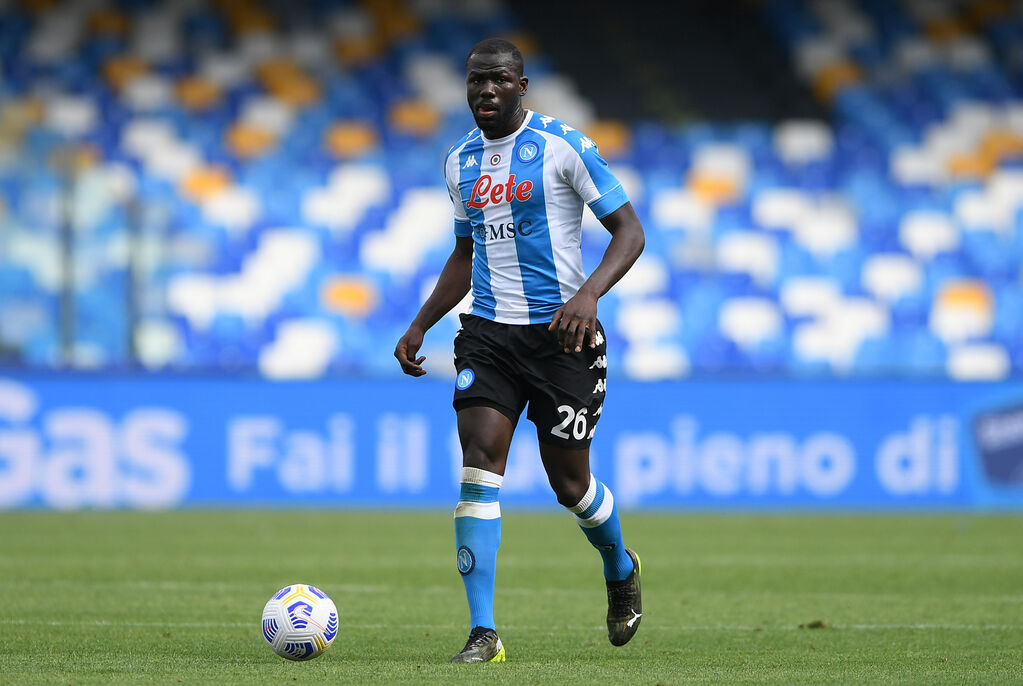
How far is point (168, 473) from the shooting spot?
1327 cm

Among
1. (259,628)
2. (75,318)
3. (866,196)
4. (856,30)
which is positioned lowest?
(259,628)

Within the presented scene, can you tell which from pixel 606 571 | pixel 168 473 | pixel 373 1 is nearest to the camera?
pixel 606 571

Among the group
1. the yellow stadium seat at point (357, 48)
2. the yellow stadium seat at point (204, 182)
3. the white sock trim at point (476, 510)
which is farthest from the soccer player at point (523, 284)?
the yellow stadium seat at point (357, 48)

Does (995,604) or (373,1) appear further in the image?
(373,1)

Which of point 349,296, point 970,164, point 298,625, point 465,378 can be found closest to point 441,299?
point 465,378

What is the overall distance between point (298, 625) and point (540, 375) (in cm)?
118

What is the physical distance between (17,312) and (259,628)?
815 centimetres

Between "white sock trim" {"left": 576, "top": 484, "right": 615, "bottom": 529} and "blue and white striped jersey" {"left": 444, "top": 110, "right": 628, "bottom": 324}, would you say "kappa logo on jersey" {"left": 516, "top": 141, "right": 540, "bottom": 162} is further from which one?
"white sock trim" {"left": 576, "top": 484, "right": 615, "bottom": 529}

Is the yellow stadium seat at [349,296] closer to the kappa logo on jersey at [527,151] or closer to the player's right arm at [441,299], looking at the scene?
the player's right arm at [441,299]

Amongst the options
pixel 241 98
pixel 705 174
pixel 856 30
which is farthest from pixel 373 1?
pixel 856 30

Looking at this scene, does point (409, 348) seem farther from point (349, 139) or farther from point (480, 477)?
point (349, 139)

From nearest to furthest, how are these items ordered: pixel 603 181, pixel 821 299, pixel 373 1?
pixel 603 181
pixel 821 299
pixel 373 1

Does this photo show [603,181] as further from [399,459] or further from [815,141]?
[815,141]

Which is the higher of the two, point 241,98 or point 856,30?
point 856,30
